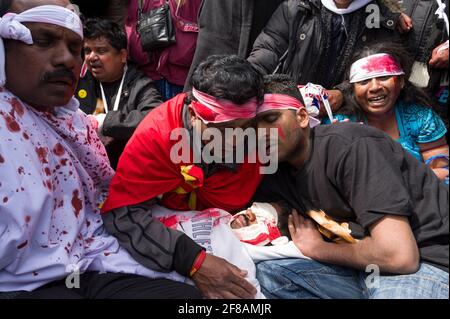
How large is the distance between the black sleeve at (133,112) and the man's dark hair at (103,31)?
321 mm

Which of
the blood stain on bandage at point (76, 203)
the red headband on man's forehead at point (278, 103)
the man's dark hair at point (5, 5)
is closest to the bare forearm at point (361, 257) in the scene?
the red headband on man's forehead at point (278, 103)

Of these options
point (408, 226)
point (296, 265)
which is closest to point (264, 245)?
point (296, 265)

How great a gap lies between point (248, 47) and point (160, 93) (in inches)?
29.3

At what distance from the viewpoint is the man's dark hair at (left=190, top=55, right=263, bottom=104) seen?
7.56 ft

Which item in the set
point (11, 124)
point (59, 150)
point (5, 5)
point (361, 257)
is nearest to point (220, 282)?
point (361, 257)

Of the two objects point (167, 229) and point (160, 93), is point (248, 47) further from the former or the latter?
point (167, 229)

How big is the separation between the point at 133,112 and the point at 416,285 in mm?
2129

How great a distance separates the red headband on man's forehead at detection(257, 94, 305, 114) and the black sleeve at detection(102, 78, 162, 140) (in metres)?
1.23

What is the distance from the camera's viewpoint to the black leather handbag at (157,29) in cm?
356

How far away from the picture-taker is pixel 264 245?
2.54 meters

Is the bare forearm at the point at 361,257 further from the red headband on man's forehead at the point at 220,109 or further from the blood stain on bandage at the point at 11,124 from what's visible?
the blood stain on bandage at the point at 11,124

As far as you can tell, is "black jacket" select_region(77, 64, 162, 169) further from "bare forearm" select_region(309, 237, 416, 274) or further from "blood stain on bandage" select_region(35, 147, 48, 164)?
"bare forearm" select_region(309, 237, 416, 274)

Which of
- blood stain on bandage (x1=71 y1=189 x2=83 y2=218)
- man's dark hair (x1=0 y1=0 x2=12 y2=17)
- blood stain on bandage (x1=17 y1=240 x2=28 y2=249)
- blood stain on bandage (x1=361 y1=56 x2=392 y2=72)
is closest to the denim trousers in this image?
blood stain on bandage (x1=71 y1=189 x2=83 y2=218)

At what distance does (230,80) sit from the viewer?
2.31 meters
